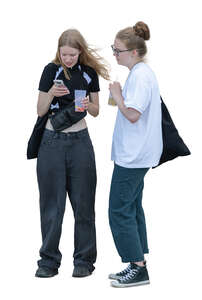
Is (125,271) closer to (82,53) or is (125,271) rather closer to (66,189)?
(66,189)

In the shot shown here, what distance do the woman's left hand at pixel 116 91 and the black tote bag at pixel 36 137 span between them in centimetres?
72

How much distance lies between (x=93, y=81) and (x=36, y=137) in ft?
2.51

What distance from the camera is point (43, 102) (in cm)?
714

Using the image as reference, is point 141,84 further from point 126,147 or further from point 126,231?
point 126,231

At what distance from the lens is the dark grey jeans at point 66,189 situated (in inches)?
283

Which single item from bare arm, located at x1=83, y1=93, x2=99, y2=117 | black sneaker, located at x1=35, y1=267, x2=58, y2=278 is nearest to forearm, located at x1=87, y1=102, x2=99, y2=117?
bare arm, located at x1=83, y1=93, x2=99, y2=117

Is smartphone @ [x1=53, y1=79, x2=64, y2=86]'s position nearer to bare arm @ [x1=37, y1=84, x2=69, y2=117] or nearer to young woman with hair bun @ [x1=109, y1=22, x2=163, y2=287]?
bare arm @ [x1=37, y1=84, x2=69, y2=117]

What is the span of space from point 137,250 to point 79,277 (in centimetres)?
70

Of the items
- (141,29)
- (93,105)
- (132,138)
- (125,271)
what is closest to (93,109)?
(93,105)

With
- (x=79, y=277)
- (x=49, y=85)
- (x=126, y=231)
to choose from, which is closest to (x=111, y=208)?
(x=126, y=231)

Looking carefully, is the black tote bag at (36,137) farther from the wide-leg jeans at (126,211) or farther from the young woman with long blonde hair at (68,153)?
the wide-leg jeans at (126,211)

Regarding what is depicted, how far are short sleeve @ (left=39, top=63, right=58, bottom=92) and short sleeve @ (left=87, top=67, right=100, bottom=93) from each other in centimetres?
34

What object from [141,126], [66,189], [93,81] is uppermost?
[93,81]

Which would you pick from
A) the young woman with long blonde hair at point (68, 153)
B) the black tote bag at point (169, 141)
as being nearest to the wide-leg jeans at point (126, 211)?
the black tote bag at point (169, 141)
